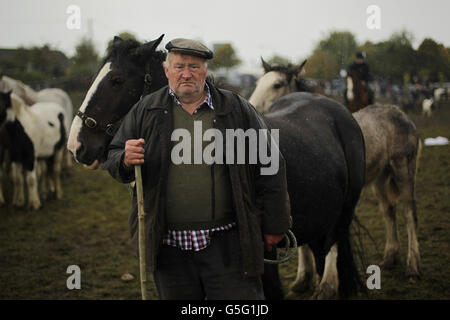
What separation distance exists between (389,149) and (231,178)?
12.9 ft

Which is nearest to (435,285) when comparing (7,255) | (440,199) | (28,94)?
(440,199)

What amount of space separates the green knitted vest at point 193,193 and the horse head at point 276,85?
134 inches

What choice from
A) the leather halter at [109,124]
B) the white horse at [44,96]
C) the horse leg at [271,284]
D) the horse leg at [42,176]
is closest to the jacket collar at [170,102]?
the leather halter at [109,124]

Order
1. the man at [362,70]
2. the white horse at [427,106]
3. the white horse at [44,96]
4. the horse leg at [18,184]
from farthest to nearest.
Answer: the white horse at [44,96], the horse leg at [18,184], the white horse at [427,106], the man at [362,70]

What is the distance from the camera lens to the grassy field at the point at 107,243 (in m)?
5.45

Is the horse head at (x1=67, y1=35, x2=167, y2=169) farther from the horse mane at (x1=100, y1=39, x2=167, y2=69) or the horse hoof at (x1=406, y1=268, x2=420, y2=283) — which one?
the horse hoof at (x1=406, y1=268, x2=420, y2=283)

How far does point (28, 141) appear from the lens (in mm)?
9523

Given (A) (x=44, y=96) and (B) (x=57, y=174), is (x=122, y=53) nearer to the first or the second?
(B) (x=57, y=174)

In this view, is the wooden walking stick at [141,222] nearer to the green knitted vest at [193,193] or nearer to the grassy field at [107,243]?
the green knitted vest at [193,193]

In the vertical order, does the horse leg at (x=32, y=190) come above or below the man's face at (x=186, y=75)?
below

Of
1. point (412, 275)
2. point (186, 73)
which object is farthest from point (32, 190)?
point (186, 73)

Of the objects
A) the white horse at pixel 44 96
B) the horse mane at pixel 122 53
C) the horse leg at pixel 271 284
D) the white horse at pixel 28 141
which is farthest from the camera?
the white horse at pixel 44 96

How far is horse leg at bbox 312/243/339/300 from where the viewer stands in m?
4.85
